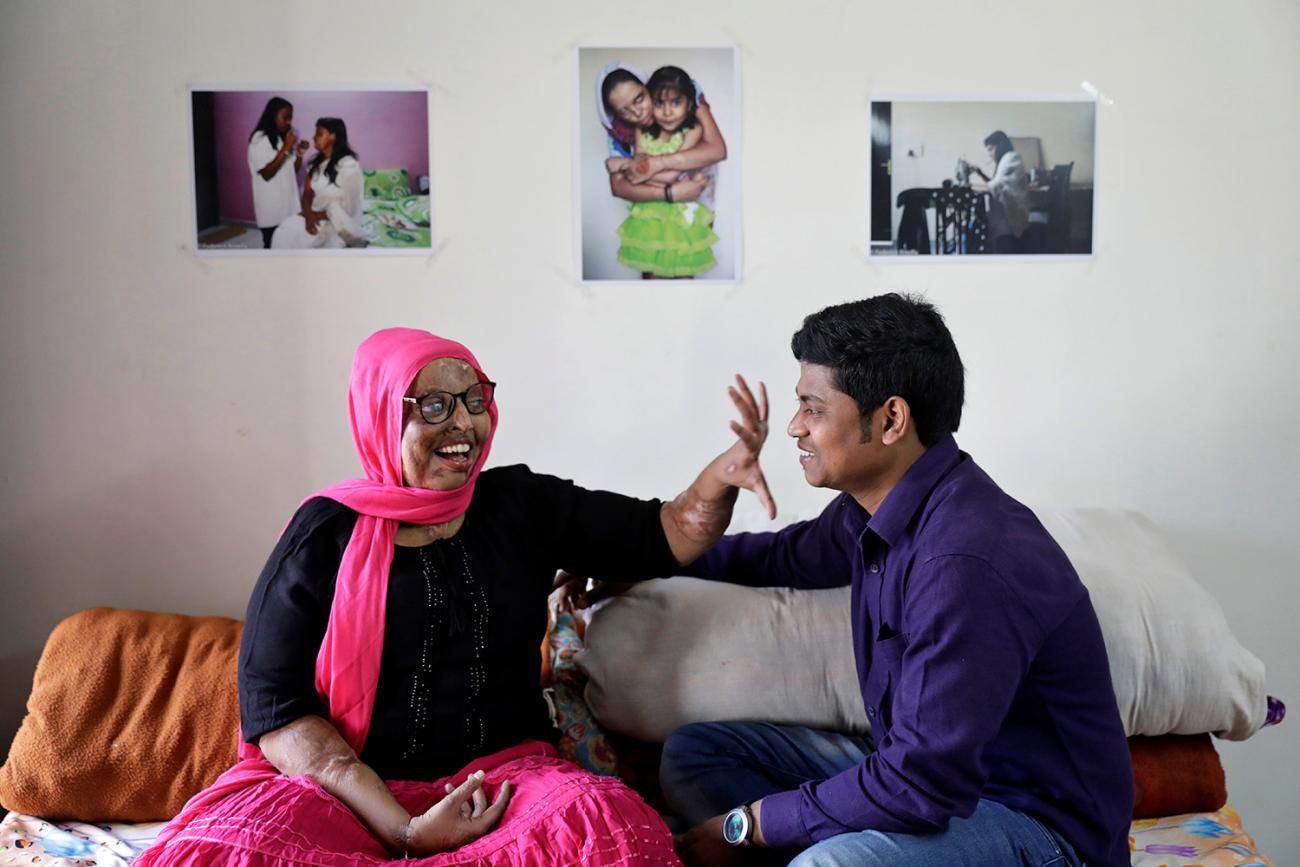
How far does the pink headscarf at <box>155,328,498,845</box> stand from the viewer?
171 cm

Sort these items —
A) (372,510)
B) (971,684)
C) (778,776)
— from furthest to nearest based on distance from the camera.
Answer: (778,776), (372,510), (971,684)

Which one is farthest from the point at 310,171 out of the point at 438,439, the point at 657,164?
the point at 438,439

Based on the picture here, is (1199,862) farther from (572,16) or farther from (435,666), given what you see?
(572,16)

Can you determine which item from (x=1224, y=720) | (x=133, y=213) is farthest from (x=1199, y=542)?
(x=133, y=213)

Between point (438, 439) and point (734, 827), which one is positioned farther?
point (438, 439)

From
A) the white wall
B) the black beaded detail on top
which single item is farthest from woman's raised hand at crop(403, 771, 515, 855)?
the white wall

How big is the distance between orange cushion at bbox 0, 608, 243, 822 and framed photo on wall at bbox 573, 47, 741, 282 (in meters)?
1.13

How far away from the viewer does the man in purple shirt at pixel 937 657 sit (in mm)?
1474

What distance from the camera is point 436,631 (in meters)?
1.78

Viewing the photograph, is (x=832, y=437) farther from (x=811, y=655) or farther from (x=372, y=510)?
(x=372, y=510)

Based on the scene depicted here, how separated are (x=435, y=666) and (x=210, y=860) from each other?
437 millimetres

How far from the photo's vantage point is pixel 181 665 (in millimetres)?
2098

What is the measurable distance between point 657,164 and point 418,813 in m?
1.39

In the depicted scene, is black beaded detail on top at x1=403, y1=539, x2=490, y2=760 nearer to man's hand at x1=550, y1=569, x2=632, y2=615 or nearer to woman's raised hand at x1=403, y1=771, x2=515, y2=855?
woman's raised hand at x1=403, y1=771, x2=515, y2=855
